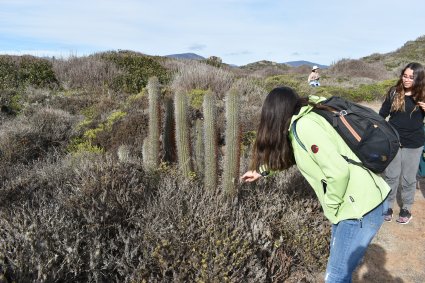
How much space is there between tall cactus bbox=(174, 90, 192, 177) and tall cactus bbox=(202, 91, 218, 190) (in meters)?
0.26

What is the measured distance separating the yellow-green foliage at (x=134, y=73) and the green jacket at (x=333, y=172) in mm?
9803

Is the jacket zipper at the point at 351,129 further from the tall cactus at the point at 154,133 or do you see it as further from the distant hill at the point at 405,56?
the distant hill at the point at 405,56

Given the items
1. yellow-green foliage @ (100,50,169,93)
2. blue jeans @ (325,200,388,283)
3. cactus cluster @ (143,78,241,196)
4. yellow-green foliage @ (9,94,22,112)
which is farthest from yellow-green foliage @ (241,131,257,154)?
yellow-green foliage @ (100,50,169,93)

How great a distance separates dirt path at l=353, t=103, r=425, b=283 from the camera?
3598 mm

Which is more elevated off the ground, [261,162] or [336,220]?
[261,162]

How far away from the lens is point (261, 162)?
2.54 m

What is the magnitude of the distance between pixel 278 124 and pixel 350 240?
831 millimetres

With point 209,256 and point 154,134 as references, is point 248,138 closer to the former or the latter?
point 154,134

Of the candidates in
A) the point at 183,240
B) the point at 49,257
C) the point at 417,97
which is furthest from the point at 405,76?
the point at 49,257

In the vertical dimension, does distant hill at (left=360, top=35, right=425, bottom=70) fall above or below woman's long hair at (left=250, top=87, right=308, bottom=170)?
above

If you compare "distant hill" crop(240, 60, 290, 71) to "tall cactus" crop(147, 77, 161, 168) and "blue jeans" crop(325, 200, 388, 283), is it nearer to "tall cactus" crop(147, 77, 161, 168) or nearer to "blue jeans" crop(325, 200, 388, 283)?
"tall cactus" crop(147, 77, 161, 168)

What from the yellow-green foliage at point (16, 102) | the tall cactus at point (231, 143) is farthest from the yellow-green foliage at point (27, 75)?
the tall cactus at point (231, 143)

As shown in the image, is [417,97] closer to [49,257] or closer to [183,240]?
[183,240]

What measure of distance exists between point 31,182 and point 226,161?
2.13 m
